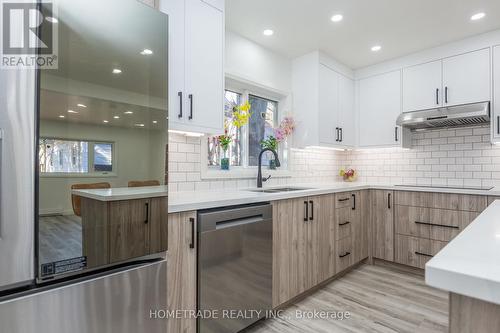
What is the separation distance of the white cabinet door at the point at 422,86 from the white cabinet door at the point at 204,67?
2.46m

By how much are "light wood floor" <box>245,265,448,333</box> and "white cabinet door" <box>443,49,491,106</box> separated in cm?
198

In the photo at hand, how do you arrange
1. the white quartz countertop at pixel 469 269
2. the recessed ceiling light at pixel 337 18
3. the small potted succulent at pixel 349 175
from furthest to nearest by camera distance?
the small potted succulent at pixel 349 175 → the recessed ceiling light at pixel 337 18 → the white quartz countertop at pixel 469 269

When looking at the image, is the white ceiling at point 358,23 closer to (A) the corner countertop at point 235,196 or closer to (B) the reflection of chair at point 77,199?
(A) the corner countertop at point 235,196

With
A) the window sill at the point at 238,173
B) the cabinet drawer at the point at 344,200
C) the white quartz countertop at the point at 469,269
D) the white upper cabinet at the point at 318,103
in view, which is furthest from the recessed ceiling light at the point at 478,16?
the white quartz countertop at the point at 469,269

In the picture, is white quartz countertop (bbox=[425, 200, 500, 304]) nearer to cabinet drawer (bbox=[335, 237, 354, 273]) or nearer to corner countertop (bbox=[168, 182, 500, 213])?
corner countertop (bbox=[168, 182, 500, 213])

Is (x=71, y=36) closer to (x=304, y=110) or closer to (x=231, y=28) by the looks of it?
(x=231, y=28)

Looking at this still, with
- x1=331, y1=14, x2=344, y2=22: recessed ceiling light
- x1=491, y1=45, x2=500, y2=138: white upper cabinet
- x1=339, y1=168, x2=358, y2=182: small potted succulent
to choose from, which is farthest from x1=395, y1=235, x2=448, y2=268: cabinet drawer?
→ x1=331, y1=14, x2=344, y2=22: recessed ceiling light

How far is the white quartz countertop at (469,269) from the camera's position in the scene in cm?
48

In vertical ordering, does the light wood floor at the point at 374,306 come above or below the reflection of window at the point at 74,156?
below

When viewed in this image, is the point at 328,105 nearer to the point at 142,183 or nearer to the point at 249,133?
the point at 249,133

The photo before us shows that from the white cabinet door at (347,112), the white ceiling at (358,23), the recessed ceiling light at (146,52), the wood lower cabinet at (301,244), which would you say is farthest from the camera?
the white cabinet door at (347,112)

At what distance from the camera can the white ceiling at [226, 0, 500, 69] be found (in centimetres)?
229

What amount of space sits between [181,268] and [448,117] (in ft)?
9.78

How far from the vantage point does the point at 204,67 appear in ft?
6.45
